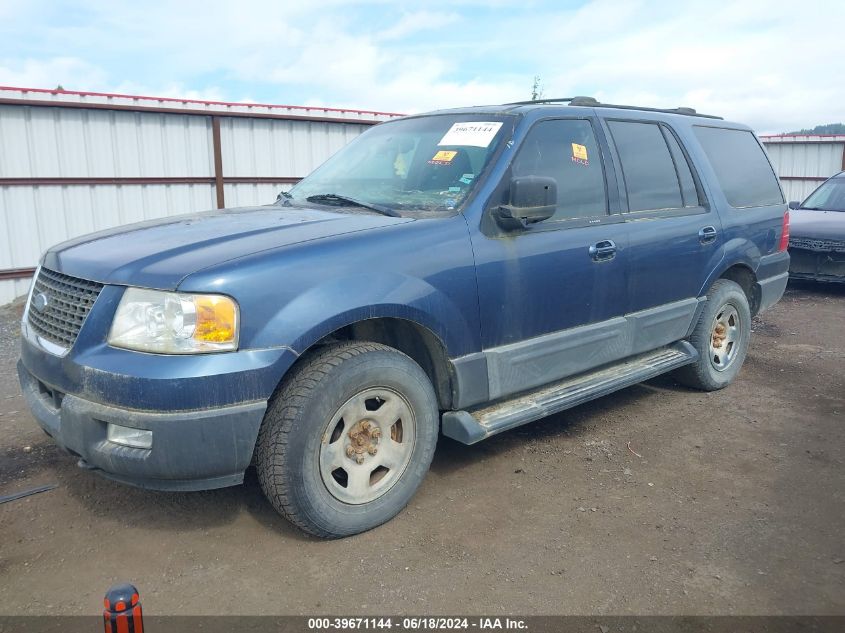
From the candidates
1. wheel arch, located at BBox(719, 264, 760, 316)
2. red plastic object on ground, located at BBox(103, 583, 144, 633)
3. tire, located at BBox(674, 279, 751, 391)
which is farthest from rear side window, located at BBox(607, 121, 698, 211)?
red plastic object on ground, located at BBox(103, 583, 144, 633)

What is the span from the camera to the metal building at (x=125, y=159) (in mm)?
9141

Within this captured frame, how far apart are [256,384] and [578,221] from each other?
2122 mm

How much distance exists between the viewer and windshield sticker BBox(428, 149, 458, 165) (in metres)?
3.85

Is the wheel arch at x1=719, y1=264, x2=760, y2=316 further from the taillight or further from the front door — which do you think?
the front door

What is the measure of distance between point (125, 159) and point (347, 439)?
842cm

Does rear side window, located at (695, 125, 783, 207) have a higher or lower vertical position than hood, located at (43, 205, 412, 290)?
higher

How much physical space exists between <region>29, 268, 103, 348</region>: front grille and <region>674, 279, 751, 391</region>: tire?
3961 millimetres

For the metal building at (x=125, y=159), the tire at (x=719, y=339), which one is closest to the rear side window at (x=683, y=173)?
the tire at (x=719, y=339)

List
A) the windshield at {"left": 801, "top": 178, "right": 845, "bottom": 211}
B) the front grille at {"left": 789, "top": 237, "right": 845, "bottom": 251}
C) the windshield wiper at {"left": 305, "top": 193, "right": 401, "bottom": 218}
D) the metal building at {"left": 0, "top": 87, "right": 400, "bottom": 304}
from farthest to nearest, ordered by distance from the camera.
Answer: the windshield at {"left": 801, "top": 178, "right": 845, "bottom": 211} → the metal building at {"left": 0, "top": 87, "right": 400, "bottom": 304} → the front grille at {"left": 789, "top": 237, "right": 845, "bottom": 251} → the windshield wiper at {"left": 305, "top": 193, "right": 401, "bottom": 218}

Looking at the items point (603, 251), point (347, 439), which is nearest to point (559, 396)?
point (603, 251)

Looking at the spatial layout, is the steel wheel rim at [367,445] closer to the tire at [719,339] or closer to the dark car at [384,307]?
the dark car at [384,307]

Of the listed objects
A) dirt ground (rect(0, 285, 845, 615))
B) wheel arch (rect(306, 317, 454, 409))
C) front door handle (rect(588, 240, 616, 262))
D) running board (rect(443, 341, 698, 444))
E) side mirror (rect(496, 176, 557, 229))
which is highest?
side mirror (rect(496, 176, 557, 229))

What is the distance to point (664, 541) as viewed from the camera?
3.17m

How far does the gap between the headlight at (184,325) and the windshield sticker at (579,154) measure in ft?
7.51
